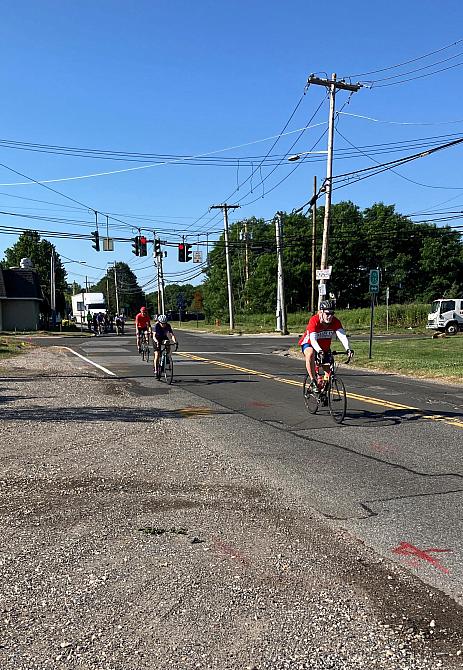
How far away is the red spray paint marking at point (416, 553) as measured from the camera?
164 inches

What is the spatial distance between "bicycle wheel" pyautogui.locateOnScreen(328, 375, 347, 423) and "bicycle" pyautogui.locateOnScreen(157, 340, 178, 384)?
6346 mm

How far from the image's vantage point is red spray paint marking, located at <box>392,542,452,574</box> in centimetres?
417

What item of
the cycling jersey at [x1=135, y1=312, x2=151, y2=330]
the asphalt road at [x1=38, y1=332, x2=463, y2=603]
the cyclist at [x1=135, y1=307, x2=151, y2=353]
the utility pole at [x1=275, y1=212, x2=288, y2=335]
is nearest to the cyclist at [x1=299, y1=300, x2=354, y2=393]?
the asphalt road at [x1=38, y1=332, x2=463, y2=603]

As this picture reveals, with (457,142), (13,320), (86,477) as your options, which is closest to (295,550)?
(86,477)

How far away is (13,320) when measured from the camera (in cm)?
5225

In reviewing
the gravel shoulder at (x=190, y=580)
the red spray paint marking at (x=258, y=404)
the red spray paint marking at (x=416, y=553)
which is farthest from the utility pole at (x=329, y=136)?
the red spray paint marking at (x=416, y=553)

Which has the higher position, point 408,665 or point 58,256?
point 58,256

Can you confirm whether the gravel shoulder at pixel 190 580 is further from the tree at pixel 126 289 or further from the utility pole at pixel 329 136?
the tree at pixel 126 289

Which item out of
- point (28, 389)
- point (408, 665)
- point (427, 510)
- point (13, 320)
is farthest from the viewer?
point (13, 320)

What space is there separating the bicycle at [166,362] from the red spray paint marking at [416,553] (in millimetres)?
11394

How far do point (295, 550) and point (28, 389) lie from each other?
10.8 meters

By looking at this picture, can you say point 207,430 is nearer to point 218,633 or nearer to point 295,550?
point 295,550

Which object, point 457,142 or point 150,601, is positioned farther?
point 457,142

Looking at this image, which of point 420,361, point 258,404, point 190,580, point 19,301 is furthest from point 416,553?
point 19,301
